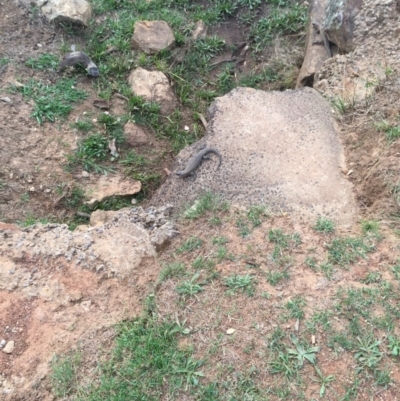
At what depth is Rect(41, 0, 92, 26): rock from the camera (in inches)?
230

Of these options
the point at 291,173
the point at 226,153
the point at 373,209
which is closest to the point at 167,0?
the point at 226,153

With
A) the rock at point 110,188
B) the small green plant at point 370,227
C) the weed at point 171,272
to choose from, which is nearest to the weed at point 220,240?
the weed at point 171,272

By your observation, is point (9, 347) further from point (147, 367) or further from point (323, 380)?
point (323, 380)

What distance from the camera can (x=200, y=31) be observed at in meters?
6.12

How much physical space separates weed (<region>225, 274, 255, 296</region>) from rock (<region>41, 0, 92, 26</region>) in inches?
160

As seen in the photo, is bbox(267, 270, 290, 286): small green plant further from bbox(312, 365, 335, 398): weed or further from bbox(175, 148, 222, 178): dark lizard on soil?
bbox(175, 148, 222, 178): dark lizard on soil

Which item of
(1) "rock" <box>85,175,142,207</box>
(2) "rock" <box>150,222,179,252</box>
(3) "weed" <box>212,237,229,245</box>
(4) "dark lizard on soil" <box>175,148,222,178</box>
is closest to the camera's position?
(3) "weed" <box>212,237,229,245</box>

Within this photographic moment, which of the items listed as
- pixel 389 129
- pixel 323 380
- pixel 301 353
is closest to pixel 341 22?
pixel 389 129

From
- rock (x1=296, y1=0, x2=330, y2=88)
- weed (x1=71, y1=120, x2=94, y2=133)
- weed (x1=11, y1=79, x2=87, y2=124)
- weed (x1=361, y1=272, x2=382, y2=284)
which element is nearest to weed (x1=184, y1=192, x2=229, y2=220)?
weed (x1=361, y1=272, x2=382, y2=284)

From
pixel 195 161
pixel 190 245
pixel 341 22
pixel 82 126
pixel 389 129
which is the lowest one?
pixel 82 126

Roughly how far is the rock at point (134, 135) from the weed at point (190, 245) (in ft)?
6.47

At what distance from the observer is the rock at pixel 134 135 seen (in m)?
5.28

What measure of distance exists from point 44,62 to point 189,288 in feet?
11.6

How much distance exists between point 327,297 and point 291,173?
1.34 meters
